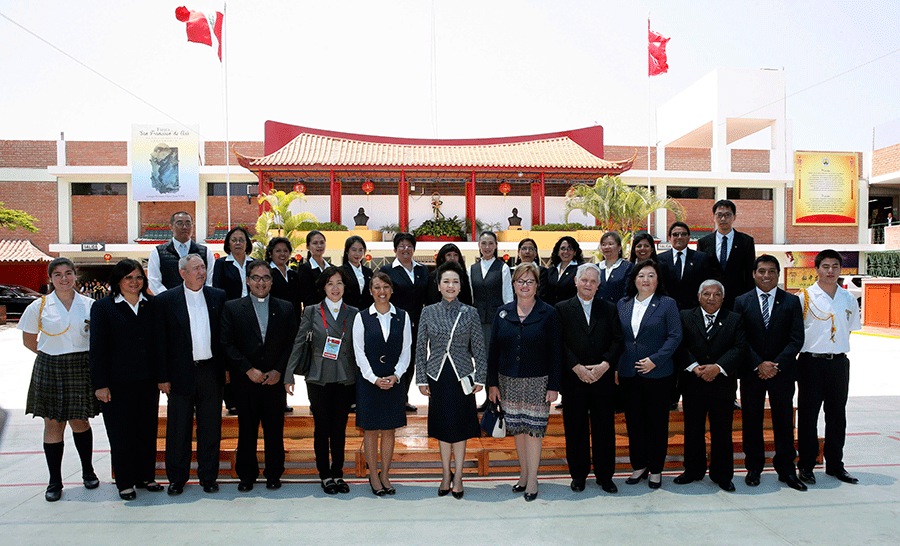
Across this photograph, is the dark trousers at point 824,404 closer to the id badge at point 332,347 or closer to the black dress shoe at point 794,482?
the black dress shoe at point 794,482

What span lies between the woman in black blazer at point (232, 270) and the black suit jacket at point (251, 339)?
0.78 m

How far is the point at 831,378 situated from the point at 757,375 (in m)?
0.61

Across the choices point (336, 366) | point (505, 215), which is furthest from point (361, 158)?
point (336, 366)

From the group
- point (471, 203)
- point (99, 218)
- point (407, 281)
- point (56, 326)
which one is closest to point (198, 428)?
point (56, 326)

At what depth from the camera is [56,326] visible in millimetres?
3998

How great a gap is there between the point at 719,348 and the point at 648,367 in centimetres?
57

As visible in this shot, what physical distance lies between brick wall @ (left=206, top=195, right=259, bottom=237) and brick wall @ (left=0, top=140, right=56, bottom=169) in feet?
21.5

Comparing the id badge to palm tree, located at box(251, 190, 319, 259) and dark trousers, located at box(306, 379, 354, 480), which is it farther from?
palm tree, located at box(251, 190, 319, 259)

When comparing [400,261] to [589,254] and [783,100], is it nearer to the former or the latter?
[589,254]

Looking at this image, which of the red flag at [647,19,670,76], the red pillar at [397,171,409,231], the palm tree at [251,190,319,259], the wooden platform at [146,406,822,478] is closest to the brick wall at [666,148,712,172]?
the red flag at [647,19,670,76]

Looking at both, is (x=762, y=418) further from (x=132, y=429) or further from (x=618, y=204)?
(x=618, y=204)

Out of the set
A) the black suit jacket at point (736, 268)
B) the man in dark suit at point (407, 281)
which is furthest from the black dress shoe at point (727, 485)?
the man in dark suit at point (407, 281)

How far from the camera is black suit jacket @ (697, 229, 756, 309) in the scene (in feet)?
15.8

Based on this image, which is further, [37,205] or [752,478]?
[37,205]
